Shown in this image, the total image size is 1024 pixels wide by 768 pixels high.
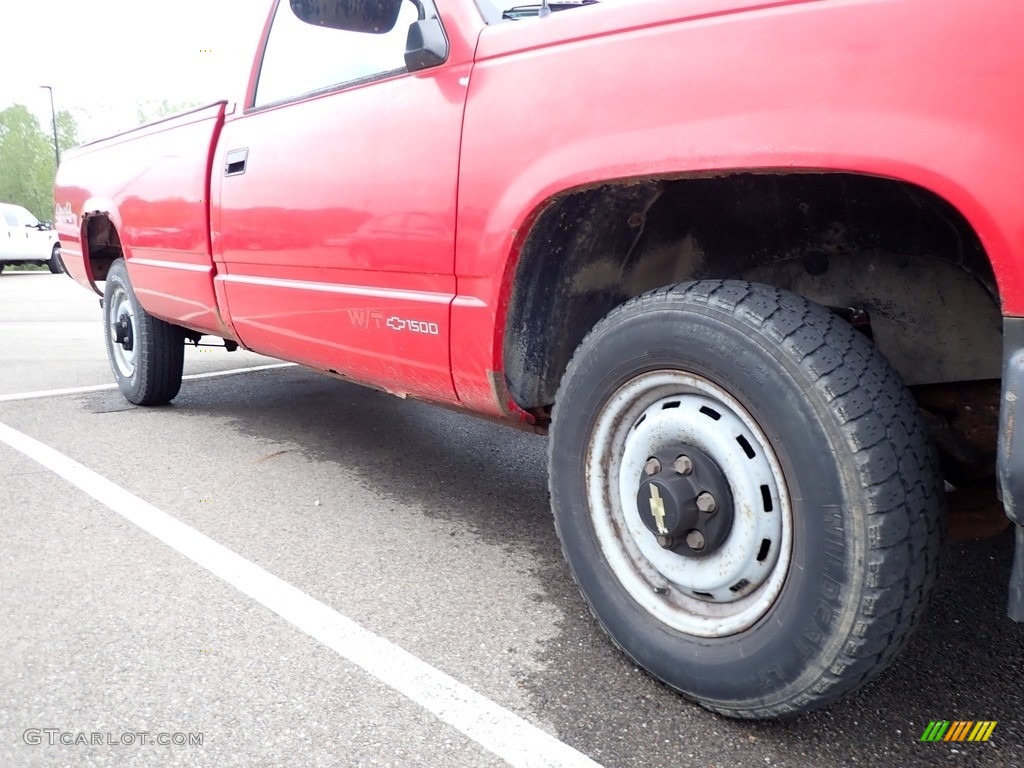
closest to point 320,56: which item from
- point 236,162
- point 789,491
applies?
point 236,162

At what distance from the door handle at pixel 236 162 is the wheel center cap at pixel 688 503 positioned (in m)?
2.15

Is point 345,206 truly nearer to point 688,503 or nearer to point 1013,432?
point 688,503

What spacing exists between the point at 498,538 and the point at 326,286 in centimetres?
103

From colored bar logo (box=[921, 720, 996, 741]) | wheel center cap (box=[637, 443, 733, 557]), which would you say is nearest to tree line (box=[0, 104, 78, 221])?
wheel center cap (box=[637, 443, 733, 557])

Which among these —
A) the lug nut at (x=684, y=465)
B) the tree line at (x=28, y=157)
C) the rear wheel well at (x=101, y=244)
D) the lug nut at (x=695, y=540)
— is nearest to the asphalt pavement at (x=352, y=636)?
the lug nut at (x=695, y=540)

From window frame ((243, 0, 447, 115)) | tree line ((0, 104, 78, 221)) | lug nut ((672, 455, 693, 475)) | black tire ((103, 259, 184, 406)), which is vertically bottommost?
black tire ((103, 259, 184, 406))

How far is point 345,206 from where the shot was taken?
8.34ft

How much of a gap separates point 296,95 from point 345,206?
70 cm

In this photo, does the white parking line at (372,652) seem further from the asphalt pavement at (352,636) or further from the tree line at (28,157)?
the tree line at (28,157)

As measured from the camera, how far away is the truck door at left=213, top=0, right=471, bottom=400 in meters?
2.26

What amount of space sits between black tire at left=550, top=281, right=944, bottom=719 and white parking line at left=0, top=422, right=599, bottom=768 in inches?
13.3

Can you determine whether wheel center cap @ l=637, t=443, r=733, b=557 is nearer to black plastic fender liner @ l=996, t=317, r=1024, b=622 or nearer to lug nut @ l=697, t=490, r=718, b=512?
lug nut @ l=697, t=490, r=718, b=512

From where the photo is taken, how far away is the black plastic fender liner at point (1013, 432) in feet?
4.24

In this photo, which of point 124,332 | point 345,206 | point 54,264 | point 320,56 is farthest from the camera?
point 54,264
